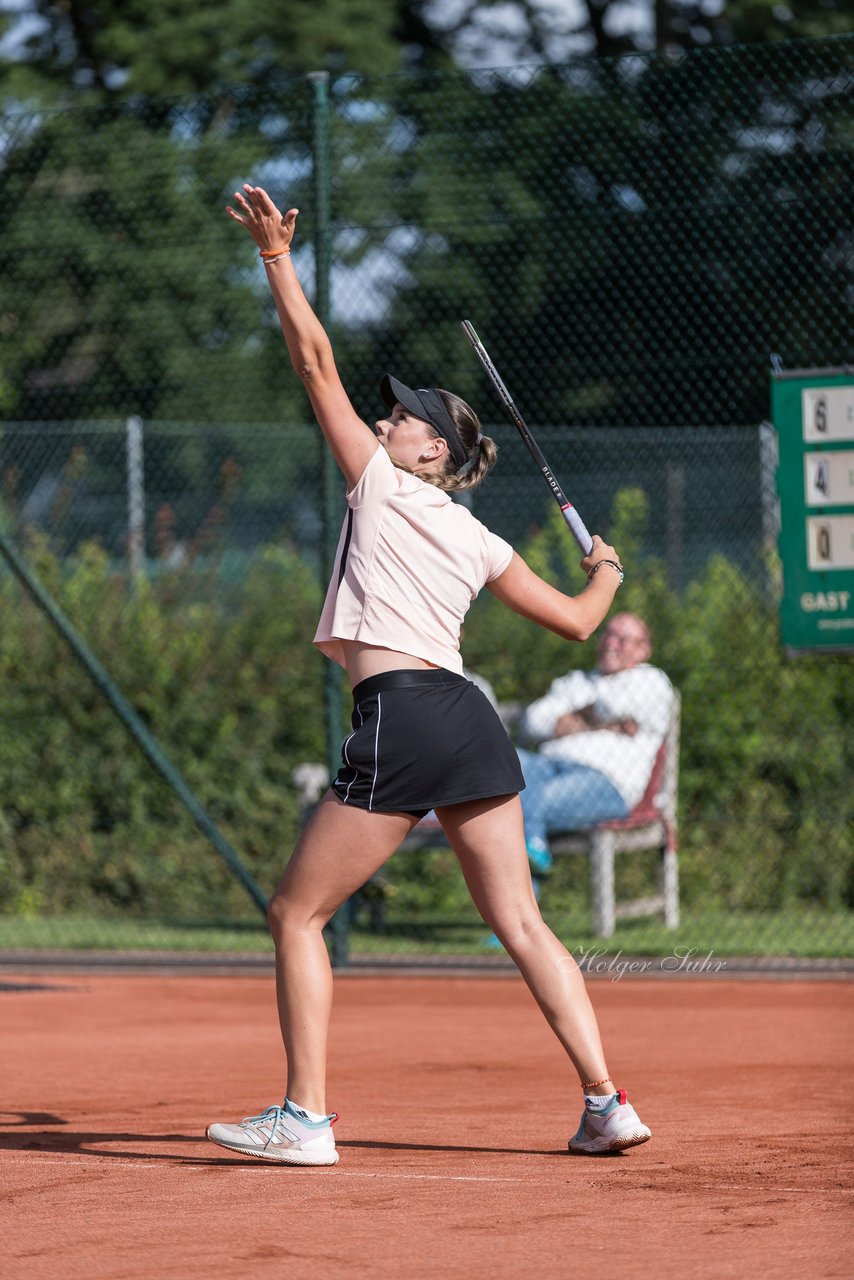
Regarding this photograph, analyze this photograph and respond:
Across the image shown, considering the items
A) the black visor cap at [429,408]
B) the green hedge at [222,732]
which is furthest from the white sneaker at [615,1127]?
the green hedge at [222,732]

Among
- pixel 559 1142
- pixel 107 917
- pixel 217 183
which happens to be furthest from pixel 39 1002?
pixel 217 183

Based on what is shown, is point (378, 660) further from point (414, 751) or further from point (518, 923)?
point (518, 923)

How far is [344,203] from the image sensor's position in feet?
31.7

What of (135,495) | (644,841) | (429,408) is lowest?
(135,495)

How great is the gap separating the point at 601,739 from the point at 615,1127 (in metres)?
4.70

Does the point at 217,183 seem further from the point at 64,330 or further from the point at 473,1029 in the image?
the point at 473,1029

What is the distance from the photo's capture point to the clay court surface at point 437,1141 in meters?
3.59

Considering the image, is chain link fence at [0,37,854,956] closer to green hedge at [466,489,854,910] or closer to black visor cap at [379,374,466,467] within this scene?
green hedge at [466,489,854,910]

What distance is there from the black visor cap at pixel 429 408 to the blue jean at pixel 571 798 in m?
4.52

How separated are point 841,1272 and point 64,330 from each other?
1260 cm

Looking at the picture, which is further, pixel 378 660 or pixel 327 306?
pixel 327 306

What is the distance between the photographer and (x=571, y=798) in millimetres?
9023

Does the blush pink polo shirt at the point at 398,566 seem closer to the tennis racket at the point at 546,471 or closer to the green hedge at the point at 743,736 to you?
the tennis racket at the point at 546,471

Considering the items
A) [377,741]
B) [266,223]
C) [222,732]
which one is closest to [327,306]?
[222,732]
